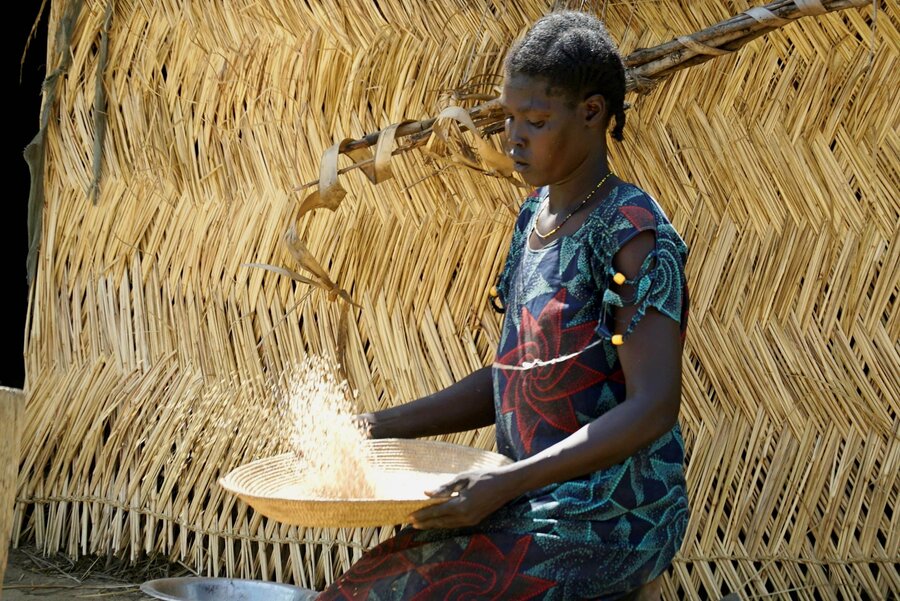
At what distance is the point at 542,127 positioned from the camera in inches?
76.5

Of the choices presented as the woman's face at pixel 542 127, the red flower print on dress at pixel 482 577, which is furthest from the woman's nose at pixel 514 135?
the red flower print on dress at pixel 482 577

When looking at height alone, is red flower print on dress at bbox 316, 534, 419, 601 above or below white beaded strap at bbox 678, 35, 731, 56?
below

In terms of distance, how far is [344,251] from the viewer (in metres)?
3.32

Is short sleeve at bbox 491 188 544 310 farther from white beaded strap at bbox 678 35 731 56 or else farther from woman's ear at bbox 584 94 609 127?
white beaded strap at bbox 678 35 731 56

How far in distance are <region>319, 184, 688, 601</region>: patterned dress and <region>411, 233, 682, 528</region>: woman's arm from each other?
3cm

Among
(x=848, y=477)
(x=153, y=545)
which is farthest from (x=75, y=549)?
(x=848, y=477)

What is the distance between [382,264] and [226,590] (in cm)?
95

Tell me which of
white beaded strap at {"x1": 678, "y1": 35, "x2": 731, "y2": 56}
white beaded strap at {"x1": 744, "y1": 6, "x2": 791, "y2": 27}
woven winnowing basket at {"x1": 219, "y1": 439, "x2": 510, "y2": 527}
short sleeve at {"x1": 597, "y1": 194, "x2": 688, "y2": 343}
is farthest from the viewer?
white beaded strap at {"x1": 678, "y1": 35, "x2": 731, "y2": 56}

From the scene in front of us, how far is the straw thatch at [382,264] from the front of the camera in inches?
113

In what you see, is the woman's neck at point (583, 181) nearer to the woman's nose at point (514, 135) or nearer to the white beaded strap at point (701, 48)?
the woman's nose at point (514, 135)

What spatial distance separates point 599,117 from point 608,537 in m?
0.67

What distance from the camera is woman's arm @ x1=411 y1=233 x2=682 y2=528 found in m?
1.75

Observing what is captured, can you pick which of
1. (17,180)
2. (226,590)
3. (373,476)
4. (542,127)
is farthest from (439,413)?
(17,180)

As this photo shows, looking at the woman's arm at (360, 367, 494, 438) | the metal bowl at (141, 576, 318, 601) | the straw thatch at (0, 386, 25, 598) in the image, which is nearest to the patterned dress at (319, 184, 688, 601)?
the woman's arm at (360, 367, 494, 438)
